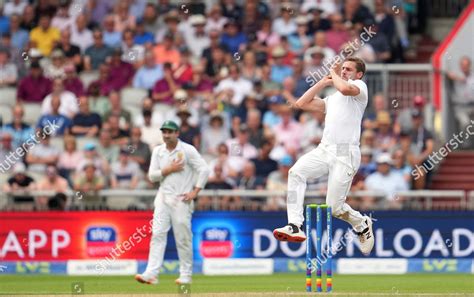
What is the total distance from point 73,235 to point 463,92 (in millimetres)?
7925

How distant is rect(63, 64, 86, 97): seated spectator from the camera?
27.0 meters

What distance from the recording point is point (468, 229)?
23781 millimetres

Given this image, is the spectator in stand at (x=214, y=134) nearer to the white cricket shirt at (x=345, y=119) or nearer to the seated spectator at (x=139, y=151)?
the seated spectator at (x=139, y=151)

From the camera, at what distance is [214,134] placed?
2589 cm

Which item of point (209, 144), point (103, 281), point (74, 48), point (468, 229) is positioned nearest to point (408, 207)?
point (468, 229)

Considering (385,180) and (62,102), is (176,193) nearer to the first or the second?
(385,180)

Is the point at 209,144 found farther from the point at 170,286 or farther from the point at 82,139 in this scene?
the point at 170,286

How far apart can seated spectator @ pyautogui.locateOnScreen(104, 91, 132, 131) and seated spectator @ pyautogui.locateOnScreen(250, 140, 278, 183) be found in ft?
8.07

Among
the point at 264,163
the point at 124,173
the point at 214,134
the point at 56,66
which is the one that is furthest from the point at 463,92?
the point at 56,66

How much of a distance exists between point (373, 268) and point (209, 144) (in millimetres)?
4142

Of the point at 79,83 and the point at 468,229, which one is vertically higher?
the point at 79,83

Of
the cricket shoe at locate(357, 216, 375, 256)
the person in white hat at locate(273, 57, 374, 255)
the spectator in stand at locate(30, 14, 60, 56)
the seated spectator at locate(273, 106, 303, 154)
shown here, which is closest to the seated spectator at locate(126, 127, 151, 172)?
the seated spectator at locate(273, 106, 303, 154)
